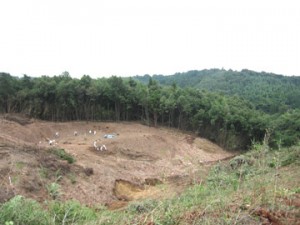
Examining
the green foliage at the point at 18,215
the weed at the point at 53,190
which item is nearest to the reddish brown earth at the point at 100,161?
the weed at the point at 53,190

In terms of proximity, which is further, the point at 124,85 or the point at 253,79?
the point at 253,79

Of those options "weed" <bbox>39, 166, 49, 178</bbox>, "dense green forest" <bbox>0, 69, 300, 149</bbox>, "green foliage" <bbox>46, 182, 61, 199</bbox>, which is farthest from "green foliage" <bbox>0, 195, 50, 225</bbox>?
"dense green forest" <bbox>0, 69, 300, 149</bbox>

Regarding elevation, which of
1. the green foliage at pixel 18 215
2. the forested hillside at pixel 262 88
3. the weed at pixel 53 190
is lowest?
the weed at pixel 53 190

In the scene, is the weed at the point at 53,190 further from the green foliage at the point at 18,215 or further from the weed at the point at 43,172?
the weed at the point at 43,172

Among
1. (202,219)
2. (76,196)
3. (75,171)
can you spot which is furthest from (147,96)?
(202,219)

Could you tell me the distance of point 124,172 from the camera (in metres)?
22.1

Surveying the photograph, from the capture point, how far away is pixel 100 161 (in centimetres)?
2280

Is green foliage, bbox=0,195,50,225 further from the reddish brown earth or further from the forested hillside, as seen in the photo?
the forested hillside

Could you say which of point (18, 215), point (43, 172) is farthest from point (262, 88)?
point (18, 215)

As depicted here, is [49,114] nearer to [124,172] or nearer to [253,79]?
[124,172]

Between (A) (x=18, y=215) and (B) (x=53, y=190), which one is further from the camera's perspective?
(B) (x=53, y=190)

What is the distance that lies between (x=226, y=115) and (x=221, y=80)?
54150 millimetres

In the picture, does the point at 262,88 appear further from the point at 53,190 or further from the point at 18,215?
→ the point at 18,215

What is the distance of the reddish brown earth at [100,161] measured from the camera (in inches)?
589
